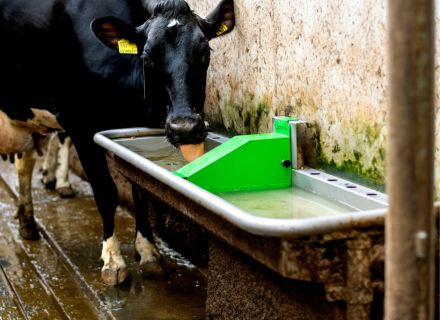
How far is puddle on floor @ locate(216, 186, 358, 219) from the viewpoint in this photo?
2.17m

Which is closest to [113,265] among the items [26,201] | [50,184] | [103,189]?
[103,189]

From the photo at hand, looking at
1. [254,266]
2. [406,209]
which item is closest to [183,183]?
[254,266]

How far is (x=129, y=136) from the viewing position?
3.36 m

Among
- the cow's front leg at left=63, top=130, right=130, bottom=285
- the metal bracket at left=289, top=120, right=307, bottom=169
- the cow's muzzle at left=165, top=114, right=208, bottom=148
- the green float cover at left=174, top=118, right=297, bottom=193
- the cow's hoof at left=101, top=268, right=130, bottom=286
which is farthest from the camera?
the cow's front leg at left=63, top=130, right=130, bottom=285

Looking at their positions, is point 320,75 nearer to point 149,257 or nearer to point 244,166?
point 244,166

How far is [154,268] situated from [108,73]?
4.30ft

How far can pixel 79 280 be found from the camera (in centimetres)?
363

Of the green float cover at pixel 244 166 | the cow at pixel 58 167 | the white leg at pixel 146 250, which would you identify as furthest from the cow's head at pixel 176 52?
the cow at pixel 58 167

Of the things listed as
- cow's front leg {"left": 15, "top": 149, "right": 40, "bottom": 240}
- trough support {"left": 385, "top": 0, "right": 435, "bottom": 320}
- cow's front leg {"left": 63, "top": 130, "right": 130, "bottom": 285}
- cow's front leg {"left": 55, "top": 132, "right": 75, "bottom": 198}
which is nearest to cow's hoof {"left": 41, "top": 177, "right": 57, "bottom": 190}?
cow's front leg {"left": 55, "top": 132, "right": 75, "bottom": 198}

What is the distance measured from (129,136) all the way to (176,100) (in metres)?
0.58

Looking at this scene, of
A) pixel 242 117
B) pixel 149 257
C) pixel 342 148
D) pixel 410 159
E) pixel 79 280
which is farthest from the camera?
pixel 149 257

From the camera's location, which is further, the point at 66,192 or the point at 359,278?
the point at 66,192

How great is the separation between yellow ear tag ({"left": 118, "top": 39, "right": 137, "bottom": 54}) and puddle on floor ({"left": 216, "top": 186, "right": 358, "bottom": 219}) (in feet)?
4.26

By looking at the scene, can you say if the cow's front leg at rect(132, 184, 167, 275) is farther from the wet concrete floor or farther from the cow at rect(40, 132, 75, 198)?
the cow at rect(40, 132, 75, 198)
